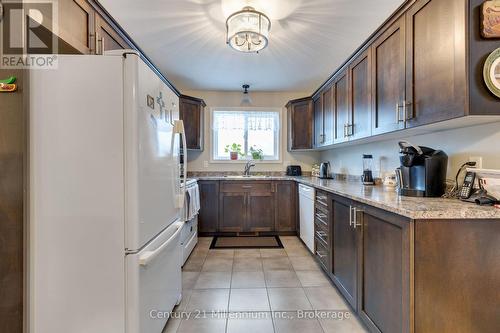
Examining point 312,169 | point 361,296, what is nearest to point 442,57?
point 361,296

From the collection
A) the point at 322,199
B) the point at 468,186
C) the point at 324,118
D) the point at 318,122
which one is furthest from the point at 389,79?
the point at 318,122

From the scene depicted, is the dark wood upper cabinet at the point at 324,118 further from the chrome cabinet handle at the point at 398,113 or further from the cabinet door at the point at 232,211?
the cabinet door at the point at 232,211

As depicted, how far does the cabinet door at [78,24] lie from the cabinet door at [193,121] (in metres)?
2.13

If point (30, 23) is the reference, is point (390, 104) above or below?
below

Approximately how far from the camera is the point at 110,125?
1.21 metres

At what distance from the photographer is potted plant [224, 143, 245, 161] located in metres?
4.40

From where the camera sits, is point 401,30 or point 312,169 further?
point 312,169

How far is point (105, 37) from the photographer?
179 centimetres

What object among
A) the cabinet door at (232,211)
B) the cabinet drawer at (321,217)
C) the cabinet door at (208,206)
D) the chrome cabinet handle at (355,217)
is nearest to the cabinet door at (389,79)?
the chrome cabinet handle at (355,217)

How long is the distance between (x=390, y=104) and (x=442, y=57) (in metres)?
0.51

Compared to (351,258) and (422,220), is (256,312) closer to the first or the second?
(351,258)

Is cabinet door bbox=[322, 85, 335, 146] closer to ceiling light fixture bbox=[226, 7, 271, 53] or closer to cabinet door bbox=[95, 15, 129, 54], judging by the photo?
ceiling light fixture bbox=[226, 7, 271, 53]

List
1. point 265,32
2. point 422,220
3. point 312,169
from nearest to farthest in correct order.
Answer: point 422,220, point 265,32, point 312,169

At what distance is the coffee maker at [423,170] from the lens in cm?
160
